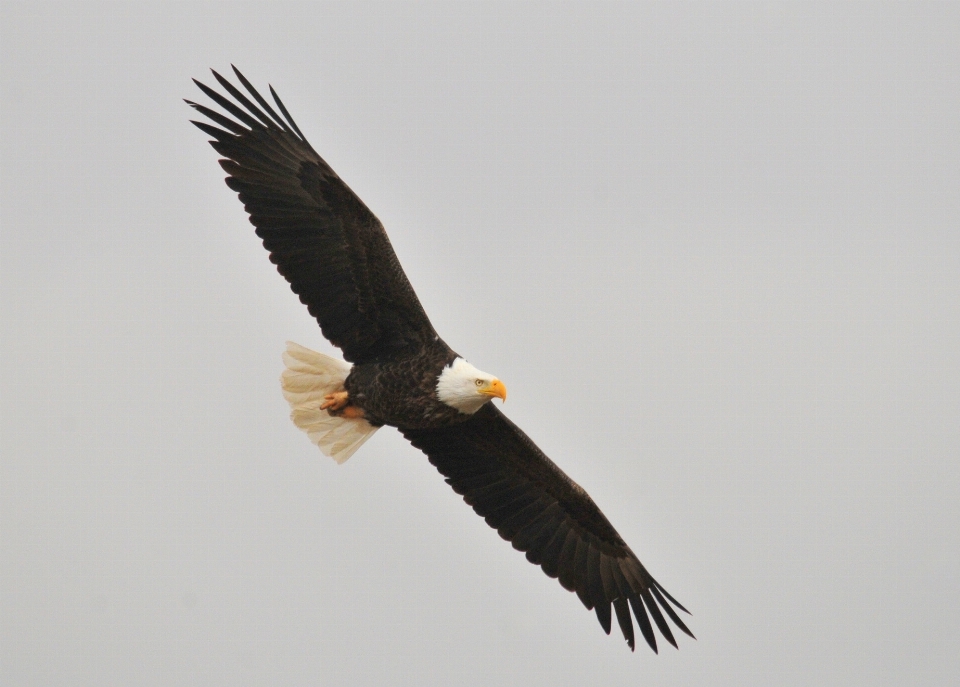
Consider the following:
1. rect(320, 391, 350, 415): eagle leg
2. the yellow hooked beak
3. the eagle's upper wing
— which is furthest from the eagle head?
rect(320, 391, 350, 415): eagle leg

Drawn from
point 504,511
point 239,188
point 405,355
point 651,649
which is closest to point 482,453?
point 504,511

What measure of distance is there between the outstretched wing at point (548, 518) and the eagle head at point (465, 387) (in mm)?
972

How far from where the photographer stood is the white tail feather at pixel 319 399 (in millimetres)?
10352

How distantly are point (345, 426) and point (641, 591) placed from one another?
281 centimetres

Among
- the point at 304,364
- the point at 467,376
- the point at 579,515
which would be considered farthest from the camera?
the point at 579,515

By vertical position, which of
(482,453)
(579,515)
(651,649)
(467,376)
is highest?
(467,376)

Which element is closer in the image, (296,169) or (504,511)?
(296,169)

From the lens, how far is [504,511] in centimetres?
1097

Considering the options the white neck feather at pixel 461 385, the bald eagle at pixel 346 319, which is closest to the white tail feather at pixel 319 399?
the bald eagle at pixel 346 319

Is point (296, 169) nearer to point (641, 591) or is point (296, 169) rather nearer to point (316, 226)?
point (316, 226)

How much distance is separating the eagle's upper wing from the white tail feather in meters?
0.37

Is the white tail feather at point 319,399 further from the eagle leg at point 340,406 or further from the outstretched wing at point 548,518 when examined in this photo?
the outstretched wing at point 548,518

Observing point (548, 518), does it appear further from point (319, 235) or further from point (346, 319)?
point (319, 235)

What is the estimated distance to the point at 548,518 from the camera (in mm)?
11062
